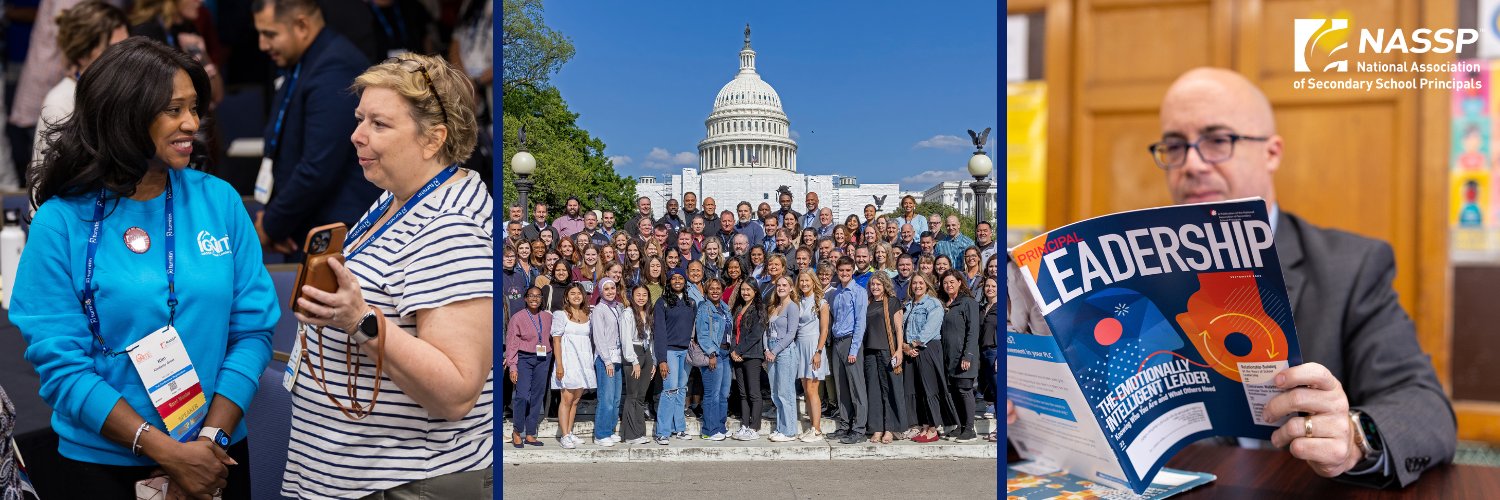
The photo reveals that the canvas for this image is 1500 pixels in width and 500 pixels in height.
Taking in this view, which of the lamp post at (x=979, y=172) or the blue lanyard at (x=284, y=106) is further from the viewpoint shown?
the blue lanyard at (x=284, y=106)

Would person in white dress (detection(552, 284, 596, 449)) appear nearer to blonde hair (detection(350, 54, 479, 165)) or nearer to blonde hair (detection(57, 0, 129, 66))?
blonde hair (detection(350, 54, 479, 165))

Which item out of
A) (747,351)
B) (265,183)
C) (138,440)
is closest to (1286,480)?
(747,351)

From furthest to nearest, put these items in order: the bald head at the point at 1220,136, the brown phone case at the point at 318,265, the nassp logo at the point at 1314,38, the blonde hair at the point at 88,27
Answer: the blonde hair at the point at 88,27, the nassp logo at the point at 1314,38, the bald head at the point at 1220,136, the brown phone case at the point at 318,265

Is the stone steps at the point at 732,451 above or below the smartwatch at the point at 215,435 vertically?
below

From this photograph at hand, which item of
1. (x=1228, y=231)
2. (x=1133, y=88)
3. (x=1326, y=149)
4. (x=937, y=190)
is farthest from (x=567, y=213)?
(x=1326, y=149)

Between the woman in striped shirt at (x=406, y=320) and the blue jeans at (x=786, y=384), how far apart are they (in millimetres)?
661

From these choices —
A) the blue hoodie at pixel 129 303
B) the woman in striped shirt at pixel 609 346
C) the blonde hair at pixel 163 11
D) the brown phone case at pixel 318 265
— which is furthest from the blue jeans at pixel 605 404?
the blonde hair at pixel 163 11

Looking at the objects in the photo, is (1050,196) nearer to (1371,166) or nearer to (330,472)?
(1371,166)

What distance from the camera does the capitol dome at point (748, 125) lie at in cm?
189

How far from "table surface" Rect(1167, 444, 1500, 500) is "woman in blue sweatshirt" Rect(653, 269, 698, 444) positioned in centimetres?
109

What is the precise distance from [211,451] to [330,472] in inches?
12.5

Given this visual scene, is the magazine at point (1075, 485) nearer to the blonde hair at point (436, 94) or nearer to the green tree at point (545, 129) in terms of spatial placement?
the green tree at point (545, 129)

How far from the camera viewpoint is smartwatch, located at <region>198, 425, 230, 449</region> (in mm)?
1854

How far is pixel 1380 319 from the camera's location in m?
2.12
